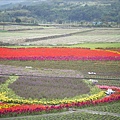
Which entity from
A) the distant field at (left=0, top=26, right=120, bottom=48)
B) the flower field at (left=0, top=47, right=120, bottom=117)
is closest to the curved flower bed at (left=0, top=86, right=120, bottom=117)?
the flower field at (left=0, top=47, right=120, bottom=117)

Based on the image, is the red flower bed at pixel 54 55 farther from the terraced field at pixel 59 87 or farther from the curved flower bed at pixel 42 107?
the curved flower bed at pixel 42 107

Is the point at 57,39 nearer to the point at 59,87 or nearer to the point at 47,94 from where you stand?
the point at 59,87

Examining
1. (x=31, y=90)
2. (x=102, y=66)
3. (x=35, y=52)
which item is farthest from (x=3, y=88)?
(x=35, y=52)

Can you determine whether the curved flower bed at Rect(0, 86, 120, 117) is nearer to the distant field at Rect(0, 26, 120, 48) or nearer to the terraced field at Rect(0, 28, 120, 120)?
the terraced field at Rect(0, 28, 120, 120)

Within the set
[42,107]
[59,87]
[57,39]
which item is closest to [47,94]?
[59,87]

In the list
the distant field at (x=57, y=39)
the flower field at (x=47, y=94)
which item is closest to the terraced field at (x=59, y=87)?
the flower field at (x=47, y=94)

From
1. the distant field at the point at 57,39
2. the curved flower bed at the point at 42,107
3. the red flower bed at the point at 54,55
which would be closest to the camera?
the curved flower bed at the point at 42,107

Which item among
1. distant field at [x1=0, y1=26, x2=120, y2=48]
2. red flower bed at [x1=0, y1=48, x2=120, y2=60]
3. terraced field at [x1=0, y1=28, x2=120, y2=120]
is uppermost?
red flower bed at [x1=0, y1=48, x2=120, y2=60]

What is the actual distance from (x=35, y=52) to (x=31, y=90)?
13525 millimetres

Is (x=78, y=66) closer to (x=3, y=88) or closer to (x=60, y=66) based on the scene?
(x=60, y=66)

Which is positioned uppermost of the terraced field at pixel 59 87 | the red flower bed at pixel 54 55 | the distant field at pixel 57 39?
the red flower bed at pixel 54 55

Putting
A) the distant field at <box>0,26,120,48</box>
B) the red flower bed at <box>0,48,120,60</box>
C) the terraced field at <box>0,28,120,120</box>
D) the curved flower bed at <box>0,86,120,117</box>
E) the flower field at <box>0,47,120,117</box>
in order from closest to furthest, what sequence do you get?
the curved flower bed at <box>0,86,120,117</box>
the terraced field at <box>0,28,120,120</box>
the flower field at <box>0,47,120,117</box>
the red flower bed at <box>0,48,120,60</box>
the distant field at <box>0,26,120,48</box>

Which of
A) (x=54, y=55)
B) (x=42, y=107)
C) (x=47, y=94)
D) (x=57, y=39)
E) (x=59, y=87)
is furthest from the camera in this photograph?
(x=57, y=39)

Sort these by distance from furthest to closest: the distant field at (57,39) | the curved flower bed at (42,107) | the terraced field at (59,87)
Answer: the distant field at (57,39) → the terraced field at (59,87) → the curved flower bed at (42,107)
